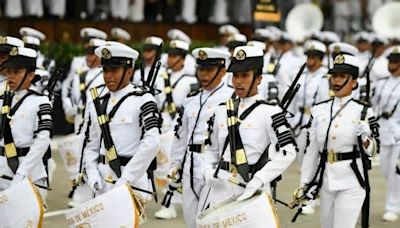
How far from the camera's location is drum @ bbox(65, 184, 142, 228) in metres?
7.95

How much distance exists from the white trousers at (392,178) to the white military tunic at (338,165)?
3.40m

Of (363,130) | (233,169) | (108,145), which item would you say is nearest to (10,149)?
(108,145)

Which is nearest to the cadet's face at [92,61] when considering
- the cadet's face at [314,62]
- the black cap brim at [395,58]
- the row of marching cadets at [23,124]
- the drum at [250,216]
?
the cadet's face at [314,62]

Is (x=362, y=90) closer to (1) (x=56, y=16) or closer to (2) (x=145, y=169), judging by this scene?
(2) (x=145, y=169)

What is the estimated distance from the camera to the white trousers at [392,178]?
40.3 feet

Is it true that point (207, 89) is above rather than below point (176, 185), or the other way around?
above

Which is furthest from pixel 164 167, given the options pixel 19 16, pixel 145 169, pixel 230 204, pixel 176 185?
pixel 19 16

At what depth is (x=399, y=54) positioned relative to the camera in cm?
1273

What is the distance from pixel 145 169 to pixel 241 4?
67.7 ft

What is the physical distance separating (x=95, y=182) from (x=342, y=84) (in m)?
2.31

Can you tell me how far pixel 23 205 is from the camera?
8414 mm

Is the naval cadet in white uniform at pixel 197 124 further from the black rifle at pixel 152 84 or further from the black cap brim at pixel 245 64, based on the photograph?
the black cap brim at pixel 245 64

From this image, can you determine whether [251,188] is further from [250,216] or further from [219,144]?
[219,144]

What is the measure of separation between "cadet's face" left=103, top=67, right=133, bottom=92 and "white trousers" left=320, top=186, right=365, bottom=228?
194 centimetres
